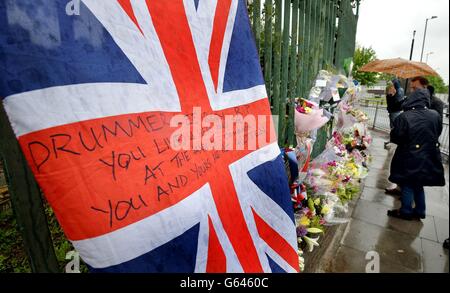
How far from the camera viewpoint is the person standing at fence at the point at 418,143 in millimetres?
3107

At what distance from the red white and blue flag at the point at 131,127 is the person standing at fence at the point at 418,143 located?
2.71 m

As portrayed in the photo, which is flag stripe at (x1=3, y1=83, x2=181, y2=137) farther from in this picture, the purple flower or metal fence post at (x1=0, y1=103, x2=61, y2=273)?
the purple flower

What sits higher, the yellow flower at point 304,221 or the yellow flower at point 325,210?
the yellow flower at point 304,221

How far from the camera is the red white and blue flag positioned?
25.9 inches

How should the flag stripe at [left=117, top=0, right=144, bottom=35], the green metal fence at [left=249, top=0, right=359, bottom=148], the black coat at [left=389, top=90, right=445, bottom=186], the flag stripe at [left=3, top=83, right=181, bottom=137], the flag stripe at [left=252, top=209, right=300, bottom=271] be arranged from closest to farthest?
the flag stripe at [left=3, top=83, right=181, bottom=137]
the flag stripe at [left=117, top=0, right=144, bottom=35]
the flag stripe at [left=252, top=209, right=300, bottom=271]
the green metal fence at [left=249, top=0, right=359, bottom=148]
the black coat at [left=389, top=90, right=445, bottom=186]

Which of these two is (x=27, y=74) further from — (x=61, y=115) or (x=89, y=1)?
(x=89, y=1)

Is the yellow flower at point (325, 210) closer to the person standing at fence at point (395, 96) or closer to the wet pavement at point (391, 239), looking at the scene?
the wet pavement at point (391, 239)

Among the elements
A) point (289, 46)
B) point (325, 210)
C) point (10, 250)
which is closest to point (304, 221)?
point (325, 210)

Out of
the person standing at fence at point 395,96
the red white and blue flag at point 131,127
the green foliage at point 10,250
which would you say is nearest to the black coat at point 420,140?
the person standing at fence at point 395,96

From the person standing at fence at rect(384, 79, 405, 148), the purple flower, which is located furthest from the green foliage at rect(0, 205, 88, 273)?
the person standing at fence at rect(384, 79, 405, 148)

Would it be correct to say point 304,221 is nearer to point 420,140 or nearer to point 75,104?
point 420,140

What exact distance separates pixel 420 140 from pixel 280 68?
2040 millimetres

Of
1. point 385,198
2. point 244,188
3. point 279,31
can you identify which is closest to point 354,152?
point 385,198

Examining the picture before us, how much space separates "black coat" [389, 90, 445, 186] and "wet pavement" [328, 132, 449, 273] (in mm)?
598
